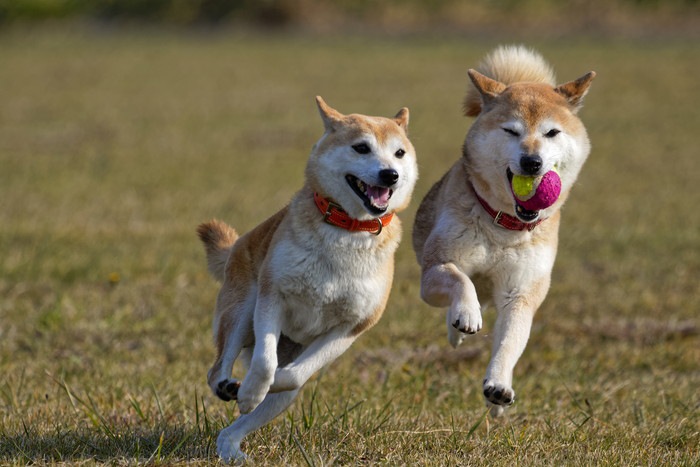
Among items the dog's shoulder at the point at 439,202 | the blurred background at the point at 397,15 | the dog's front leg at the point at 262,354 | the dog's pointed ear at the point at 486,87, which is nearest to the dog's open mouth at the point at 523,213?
the dog's shoulder at the point at 439,202

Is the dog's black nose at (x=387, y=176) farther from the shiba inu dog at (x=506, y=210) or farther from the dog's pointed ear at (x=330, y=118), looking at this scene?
the shiba inu dog at (x=506, y=210)

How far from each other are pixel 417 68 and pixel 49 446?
786 inches

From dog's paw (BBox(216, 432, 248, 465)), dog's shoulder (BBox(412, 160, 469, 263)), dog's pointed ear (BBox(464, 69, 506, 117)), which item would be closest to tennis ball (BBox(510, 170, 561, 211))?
dog's shoulder (BBox(412, 160, 469, 263))

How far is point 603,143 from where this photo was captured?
50.2ft

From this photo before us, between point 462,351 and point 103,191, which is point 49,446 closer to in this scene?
point 462,351

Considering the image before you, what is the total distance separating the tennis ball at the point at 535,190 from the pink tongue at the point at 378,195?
2.05 ft

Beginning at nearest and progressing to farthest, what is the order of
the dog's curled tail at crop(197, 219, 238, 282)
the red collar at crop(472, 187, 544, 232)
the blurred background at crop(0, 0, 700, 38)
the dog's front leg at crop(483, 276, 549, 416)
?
the dog's front leg at crop(483, 276, 549, 416)
the red collar at crop(472, 187, 544, 232)
the dog's curled tail at crop(197, 219, 238, 282)
the blurred background at crop(0, 0, 700, 38)

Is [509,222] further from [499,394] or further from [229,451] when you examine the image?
[229,451]

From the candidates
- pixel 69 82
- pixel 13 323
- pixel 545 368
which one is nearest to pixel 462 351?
pixel 545 368

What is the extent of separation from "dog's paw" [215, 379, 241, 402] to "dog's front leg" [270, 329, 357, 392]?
5.9 inches

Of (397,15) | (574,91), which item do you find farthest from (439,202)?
(397,15)

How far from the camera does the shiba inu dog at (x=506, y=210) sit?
14.8 feet

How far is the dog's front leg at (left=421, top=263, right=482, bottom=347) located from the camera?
4164mm

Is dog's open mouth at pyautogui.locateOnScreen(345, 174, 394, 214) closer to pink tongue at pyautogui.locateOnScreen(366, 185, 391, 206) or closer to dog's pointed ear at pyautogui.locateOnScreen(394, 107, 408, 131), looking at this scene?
pink tongue at pyautogui.locateOnScreen(366, 185, 391, 206)
